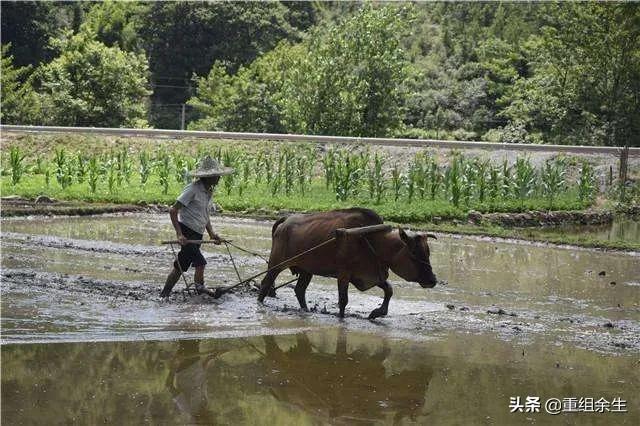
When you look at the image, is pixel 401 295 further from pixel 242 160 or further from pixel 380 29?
pixel 380 29

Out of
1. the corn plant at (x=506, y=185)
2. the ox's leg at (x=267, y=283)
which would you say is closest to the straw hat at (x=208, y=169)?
the ox's leg at (x=267, y=283)

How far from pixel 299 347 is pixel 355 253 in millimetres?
1833

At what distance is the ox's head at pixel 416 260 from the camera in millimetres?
12344

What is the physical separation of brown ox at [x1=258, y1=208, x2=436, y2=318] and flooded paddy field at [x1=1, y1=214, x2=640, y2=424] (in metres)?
0.48

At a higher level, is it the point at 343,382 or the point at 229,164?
the point at 229,164

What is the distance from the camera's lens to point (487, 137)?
158 ft

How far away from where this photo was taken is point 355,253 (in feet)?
41.0

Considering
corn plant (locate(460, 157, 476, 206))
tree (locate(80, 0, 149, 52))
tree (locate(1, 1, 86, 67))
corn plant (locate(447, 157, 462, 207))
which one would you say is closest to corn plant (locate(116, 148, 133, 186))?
corn plant (locate(447, 157, 462, 207))

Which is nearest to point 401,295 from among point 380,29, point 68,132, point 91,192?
point 91,192

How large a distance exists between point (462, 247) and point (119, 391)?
12.6 m

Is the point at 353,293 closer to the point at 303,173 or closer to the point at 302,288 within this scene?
the point at 302,288

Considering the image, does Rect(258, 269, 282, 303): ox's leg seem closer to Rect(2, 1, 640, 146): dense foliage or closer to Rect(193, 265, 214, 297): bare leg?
Rect(193, 265, 214, 297): bare leg

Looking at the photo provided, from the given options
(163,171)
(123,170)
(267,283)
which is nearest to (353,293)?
(267,283)

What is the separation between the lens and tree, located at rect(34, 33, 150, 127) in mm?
45281
